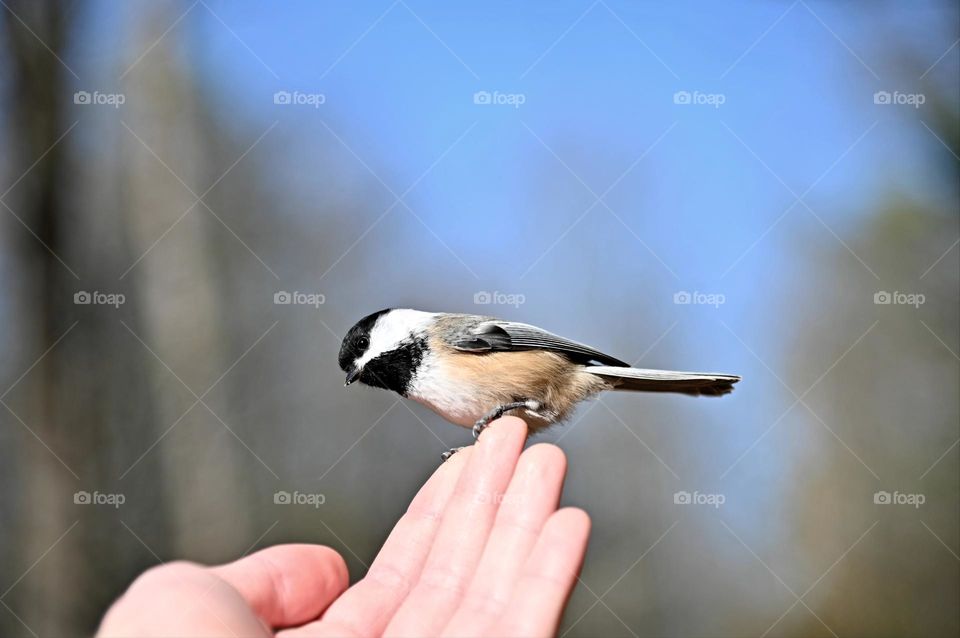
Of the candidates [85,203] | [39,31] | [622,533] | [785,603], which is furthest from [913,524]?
[39,31]

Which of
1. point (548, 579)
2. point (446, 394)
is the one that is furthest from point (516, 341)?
point (548, 579)

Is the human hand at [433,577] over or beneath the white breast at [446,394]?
beneath

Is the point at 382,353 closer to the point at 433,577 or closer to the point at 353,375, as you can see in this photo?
the point at 353,375

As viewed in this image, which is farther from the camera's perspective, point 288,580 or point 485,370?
point 485,370

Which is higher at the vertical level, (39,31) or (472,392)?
(39,31)

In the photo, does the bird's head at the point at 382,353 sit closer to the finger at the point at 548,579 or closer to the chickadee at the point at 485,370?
the chickadee at the point at 485,370

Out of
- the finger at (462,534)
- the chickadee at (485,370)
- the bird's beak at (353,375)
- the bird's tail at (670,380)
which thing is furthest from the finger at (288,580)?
the bird's tail at (670,380)

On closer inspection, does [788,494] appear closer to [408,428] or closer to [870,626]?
[870,626]
